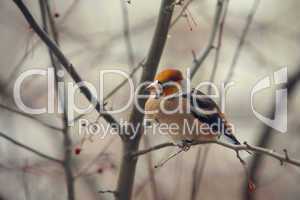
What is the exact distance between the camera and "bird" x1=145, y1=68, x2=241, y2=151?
6.84ft

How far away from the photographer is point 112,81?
10.5 feet

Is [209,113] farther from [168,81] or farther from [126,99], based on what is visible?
[126,99]

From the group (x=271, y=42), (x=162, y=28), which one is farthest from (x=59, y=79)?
(x=271, y=42)

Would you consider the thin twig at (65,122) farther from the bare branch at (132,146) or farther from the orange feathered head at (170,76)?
the orange feathered head at (170,76)

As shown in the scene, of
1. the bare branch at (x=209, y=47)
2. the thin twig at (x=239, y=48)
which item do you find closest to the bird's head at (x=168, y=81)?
the bare branch at (x=209, y=47)

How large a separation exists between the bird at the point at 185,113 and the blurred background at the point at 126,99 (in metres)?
0.12

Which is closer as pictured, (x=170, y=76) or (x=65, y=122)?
(x=65, y=122)

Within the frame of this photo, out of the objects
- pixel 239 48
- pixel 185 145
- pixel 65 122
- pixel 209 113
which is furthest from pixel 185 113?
pixel 65 122

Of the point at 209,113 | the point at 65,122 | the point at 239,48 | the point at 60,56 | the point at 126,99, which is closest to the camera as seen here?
the point at 60,56

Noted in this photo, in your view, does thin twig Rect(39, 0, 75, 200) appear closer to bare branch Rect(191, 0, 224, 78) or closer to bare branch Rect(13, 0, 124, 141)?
bare branch Rect(13, 0, 124, 141)

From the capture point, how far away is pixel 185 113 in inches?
83.7

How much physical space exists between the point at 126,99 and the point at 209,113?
56 cm

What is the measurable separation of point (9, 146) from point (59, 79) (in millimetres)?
555

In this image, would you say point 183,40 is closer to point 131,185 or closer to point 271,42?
point 271,42
